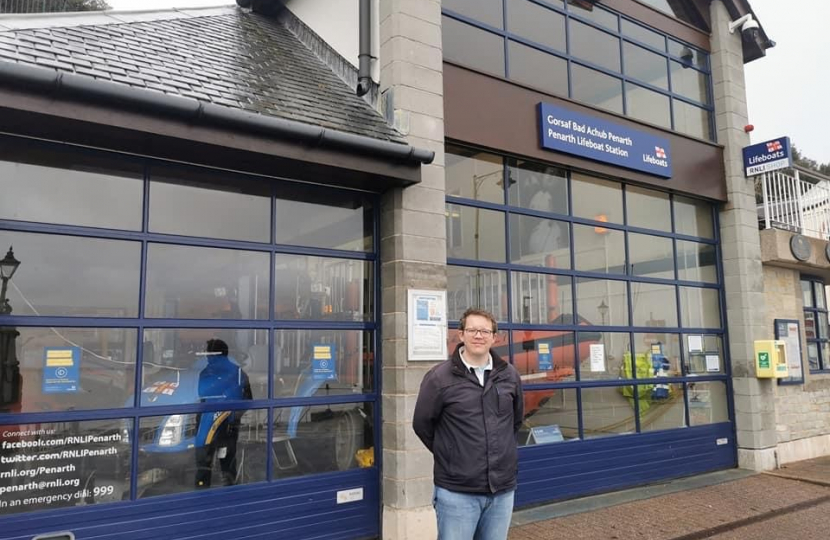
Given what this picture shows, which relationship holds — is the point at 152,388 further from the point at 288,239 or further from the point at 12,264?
the point at 288,239

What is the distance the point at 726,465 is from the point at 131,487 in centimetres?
766

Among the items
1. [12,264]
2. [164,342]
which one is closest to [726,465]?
[164,342]

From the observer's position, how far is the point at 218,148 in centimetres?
470

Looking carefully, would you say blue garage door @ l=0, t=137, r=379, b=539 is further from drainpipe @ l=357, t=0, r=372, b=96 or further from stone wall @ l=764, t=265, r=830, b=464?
stone wall @ l=764, t=265, r=830, b=464

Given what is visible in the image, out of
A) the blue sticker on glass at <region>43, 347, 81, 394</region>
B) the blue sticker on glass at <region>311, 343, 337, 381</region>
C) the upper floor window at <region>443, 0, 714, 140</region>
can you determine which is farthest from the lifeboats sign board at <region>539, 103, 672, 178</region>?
the blue sticker on glass at <region>43, 347, 81, 394</region>

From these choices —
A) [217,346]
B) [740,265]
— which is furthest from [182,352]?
[740,265]

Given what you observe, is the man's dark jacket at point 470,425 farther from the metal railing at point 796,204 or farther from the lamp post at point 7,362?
the metal railing at point 796,204

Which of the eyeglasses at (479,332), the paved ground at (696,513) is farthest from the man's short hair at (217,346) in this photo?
the paved ground at (696,513)

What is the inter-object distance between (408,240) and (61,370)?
9.70ft

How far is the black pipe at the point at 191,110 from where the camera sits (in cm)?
387

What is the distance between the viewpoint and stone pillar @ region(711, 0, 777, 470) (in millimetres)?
8555

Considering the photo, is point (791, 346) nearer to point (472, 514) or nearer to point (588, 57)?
point (588, 57)

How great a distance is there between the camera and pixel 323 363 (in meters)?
5.54

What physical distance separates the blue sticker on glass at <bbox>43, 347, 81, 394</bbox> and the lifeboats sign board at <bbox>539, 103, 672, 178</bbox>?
5126 millimetres
